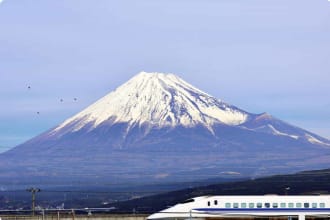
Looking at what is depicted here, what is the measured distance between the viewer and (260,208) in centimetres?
10625

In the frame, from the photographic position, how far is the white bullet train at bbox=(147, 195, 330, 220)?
347 feet

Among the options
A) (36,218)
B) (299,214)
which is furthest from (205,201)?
(36,218)

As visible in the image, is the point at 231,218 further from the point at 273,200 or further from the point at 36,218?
the point at 36,218

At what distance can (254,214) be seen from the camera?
105438 mm

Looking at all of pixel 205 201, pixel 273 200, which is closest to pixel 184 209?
pixel 205 201

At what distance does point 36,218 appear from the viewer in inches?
4134

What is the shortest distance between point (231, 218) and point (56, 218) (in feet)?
56.9

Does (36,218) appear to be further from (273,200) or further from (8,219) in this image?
(273,200)

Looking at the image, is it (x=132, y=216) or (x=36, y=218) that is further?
(x=132, y=216)

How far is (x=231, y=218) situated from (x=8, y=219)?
21.7 metres

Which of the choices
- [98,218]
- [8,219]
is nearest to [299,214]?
[98,218]

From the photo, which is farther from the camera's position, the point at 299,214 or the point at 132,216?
the point at 132,216

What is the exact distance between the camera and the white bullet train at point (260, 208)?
347ft

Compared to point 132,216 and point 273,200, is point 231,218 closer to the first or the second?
point 273,200
